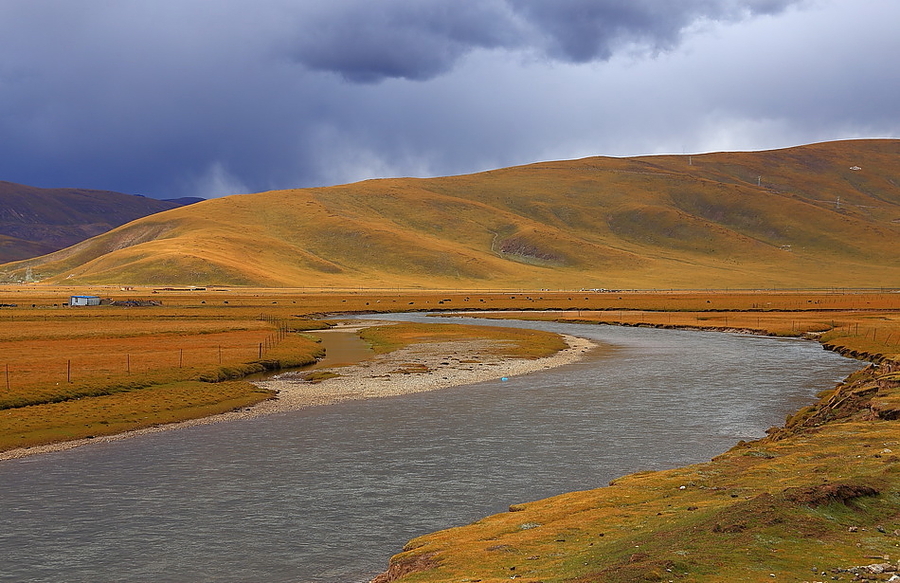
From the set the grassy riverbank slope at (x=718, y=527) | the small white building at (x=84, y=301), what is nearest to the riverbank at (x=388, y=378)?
the grassy riverbank slope at (x=718, y=527)

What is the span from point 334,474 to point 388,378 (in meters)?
24.1

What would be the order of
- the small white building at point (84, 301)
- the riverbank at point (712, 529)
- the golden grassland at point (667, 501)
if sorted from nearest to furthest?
the riverbank at point (712, 529) < the golden grassland at point (667, 501) < the small white building at point (84, 301)

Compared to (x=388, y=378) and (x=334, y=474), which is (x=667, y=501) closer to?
(x=334, y=474)

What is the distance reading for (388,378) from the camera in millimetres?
49969

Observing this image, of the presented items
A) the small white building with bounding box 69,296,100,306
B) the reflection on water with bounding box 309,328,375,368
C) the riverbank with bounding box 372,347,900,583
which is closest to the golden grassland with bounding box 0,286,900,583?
the riverbank with bounding box 372,347,900,583

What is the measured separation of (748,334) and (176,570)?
3265 inches

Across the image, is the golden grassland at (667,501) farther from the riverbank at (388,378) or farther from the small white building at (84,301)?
the small white building at (84,301)

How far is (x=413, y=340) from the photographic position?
255 feet

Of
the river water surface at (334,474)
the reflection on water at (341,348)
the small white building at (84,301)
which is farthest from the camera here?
the small white building at (84,301)

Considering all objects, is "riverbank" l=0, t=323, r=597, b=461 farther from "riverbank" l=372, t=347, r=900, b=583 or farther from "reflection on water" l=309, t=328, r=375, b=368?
"riverbank" l=372, t=347, r=900, b=583

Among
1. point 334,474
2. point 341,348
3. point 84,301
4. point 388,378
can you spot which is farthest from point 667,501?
point 84,301

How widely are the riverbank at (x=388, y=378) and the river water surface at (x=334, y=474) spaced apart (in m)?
1.55

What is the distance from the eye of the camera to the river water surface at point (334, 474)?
18609 millimetres

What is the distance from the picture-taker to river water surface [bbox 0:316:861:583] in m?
18.6
